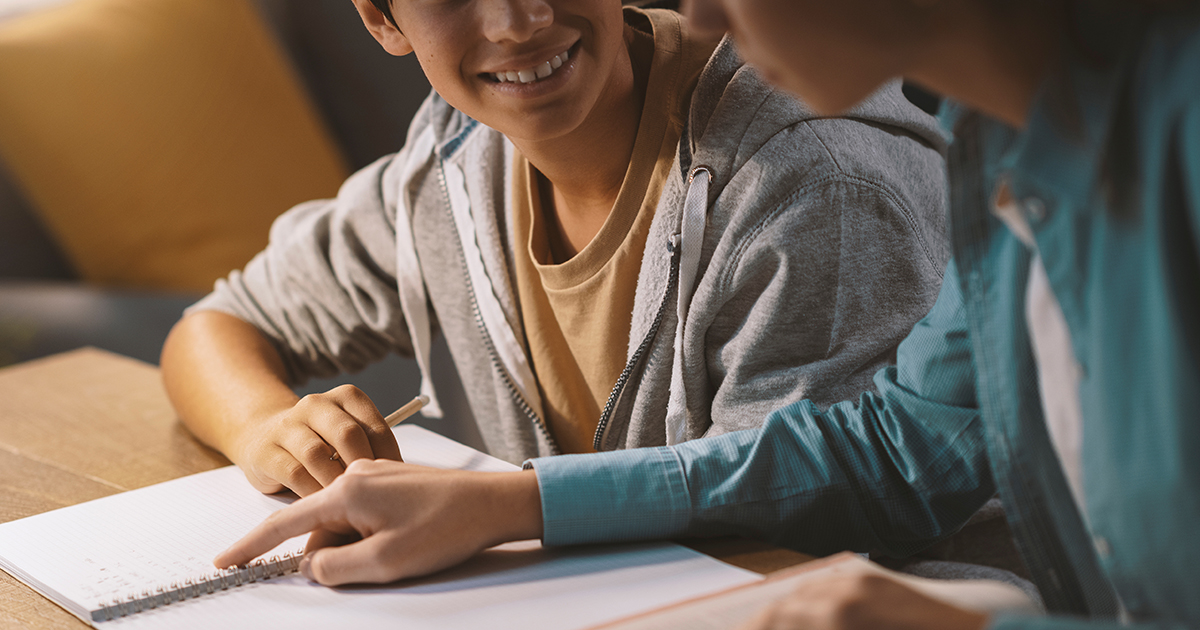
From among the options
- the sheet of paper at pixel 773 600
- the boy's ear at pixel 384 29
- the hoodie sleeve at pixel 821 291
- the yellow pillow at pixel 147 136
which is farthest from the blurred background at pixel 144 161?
the sheet of paper at pixel 773 600

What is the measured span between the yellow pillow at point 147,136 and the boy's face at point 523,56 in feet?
4.10

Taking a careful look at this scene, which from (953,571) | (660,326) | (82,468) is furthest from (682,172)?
(82,468)

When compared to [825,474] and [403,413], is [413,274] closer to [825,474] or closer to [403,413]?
[403,413]

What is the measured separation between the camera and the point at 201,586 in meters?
0.60

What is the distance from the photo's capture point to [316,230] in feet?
3.61

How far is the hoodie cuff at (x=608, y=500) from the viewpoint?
623 mm

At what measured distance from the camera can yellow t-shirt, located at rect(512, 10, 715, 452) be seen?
0.88 metres

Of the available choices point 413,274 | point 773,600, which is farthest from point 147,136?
point 773,600

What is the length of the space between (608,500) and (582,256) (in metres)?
0.33

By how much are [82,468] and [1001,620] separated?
78 cm

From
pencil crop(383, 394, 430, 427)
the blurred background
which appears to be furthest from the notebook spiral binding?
the blurred background

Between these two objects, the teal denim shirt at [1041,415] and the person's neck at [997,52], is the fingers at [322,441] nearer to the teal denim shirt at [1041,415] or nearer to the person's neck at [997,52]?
the teal denim shirt at [1041,415]

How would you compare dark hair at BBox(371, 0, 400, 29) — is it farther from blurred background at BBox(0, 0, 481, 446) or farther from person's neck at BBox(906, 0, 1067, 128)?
blurred background at BBox(0, 0, 481, 446)

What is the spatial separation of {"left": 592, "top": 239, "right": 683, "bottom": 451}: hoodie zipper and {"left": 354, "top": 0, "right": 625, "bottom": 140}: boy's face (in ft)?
0.50
